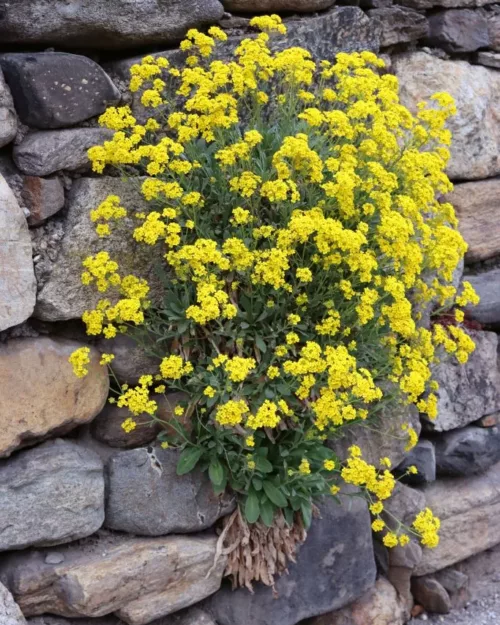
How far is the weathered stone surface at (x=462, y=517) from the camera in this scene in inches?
135

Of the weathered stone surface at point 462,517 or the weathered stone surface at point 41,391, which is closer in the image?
the weathered stone surface at point 41,391

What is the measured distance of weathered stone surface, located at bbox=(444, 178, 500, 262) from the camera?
145 inches

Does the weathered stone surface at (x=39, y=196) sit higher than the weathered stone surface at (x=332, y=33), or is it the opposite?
the weathered stone surface at (x=332, y=33)

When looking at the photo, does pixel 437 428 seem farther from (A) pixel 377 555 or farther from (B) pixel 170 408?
(B) pixel 170 408

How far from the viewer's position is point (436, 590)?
11.1ft

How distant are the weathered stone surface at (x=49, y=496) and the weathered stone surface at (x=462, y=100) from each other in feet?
7.14

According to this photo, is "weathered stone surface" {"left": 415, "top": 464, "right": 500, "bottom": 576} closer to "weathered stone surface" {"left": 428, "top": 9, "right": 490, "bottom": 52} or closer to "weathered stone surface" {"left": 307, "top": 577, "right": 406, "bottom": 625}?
"weathered stone surface" {"left": 307, "top": 577, "right": 406, "bottom": 625}

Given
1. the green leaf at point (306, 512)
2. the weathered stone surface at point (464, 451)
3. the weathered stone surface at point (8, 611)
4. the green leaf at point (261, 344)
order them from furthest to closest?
the weathered stone surface at point (464, 451) < the green leaf at point (306, 512) < the green leaf at point (261, 344) < the weathered stone surface at point (8, 611)

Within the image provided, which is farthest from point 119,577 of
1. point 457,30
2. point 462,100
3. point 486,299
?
point 457,30

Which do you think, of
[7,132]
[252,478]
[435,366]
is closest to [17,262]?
[7,132]

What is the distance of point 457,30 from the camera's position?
3703mm

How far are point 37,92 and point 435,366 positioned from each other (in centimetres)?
200

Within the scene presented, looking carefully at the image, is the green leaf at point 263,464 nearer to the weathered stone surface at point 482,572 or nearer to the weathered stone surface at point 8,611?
the weathered stone surface at point 8,611

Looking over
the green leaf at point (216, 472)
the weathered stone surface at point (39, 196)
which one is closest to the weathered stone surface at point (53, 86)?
the weathered stone surface at point (39, 196)
